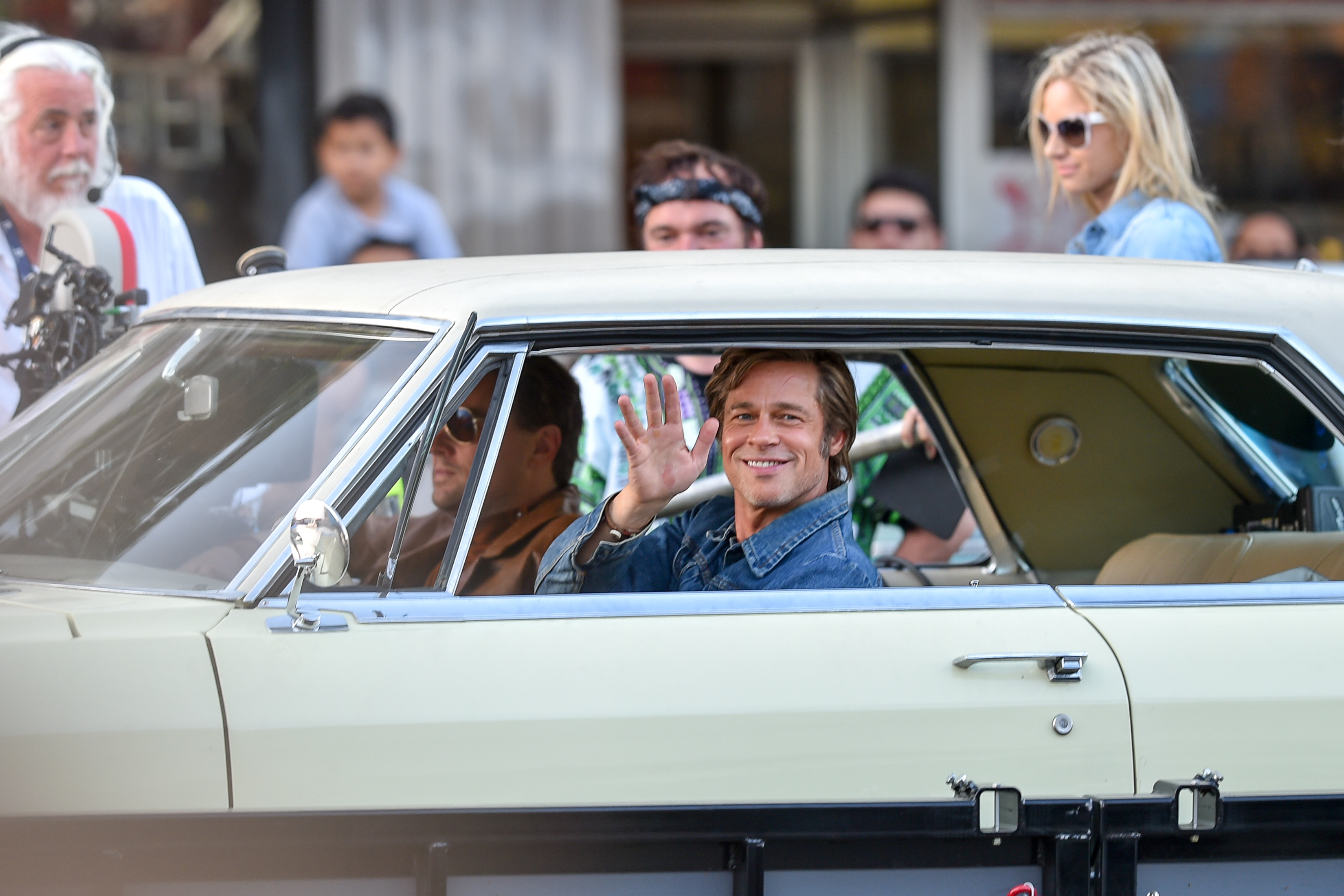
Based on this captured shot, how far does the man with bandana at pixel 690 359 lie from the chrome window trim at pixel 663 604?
1.41 meters

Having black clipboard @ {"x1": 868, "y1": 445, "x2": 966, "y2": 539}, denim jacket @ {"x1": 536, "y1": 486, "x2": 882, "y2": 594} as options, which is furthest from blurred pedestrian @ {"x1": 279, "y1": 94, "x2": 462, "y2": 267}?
denim jacket @ {"x1": 536, "y1": 486, "x2": 882, "y2": 594}

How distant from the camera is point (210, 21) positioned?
7.63m

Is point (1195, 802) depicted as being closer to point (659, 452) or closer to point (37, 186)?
point (659, 452)

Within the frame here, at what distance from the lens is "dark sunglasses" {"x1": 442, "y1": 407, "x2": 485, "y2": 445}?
2486 mm

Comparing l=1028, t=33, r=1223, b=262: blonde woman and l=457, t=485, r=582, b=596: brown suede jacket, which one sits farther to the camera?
l=1028, t=33, r=1223, b=262: blonde woman

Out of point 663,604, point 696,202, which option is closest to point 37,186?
point 696,202

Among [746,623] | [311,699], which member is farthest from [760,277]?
[311,699]

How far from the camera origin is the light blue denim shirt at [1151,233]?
140 inches

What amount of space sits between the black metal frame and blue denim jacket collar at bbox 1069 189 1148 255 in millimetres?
1907

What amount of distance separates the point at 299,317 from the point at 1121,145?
2.37 metres

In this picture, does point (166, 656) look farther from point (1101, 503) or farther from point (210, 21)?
point (210, 21)

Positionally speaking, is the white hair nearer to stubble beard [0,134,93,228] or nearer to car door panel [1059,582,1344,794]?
stubble beard [0,134,93,228]

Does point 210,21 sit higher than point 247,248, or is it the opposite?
point 210,21

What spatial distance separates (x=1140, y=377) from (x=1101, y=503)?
37cm
